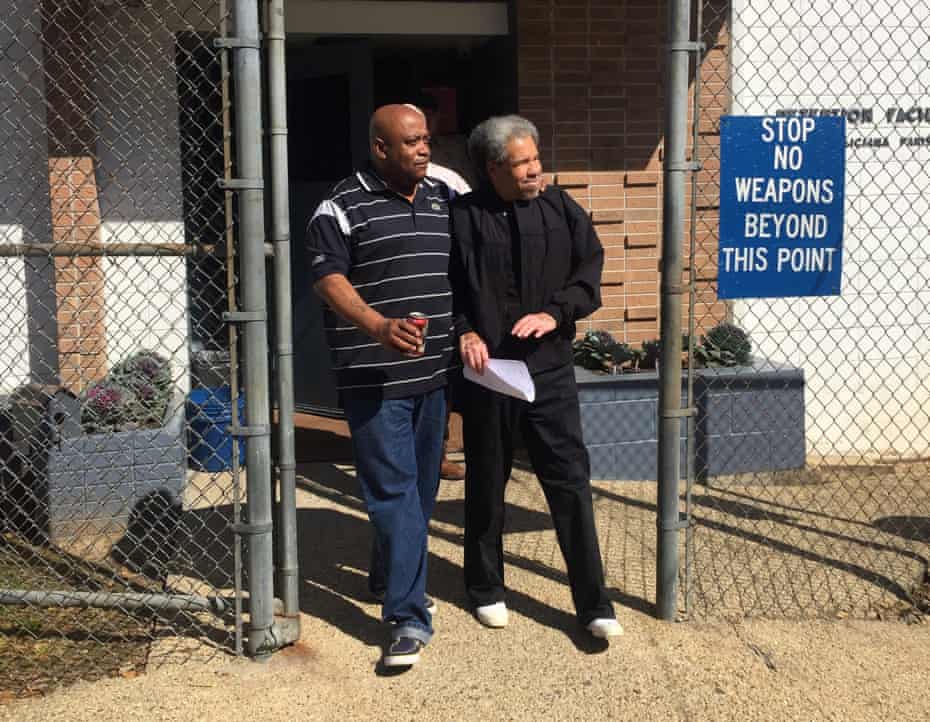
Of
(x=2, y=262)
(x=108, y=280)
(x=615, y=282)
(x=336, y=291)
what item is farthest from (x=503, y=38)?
(x=336, y=291)

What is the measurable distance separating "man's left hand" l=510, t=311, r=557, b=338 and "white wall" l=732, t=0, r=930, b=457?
342 centimetres

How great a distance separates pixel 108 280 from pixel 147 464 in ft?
4.38

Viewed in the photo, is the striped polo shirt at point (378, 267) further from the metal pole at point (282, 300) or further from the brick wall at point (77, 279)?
the brick wall at point (77, 279)

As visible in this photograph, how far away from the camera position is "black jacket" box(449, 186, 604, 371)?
4.32 metres

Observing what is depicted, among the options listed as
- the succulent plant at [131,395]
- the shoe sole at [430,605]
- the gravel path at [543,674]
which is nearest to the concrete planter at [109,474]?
the succulent plant at [131,395]

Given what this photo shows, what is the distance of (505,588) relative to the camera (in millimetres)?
4879

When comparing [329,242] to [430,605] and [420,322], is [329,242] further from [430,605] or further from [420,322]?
[430,605]

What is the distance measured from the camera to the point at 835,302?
293 inches

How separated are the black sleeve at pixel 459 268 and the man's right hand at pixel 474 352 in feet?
0.22

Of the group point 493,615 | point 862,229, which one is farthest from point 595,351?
point 493,615

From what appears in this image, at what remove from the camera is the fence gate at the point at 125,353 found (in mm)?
4172

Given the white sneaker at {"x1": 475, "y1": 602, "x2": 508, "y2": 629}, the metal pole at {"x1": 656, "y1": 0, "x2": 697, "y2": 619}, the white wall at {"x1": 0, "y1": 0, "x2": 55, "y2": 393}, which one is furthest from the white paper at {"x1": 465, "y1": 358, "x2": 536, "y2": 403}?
the white wall at {"x1": 0, "y1": 0, "x2": 55, "y2": 393}

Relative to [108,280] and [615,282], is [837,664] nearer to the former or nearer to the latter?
[615,282]

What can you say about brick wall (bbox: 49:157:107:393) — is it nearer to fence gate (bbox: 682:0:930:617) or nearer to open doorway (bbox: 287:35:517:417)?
open doorway (bbox: 287:35:517:417)
